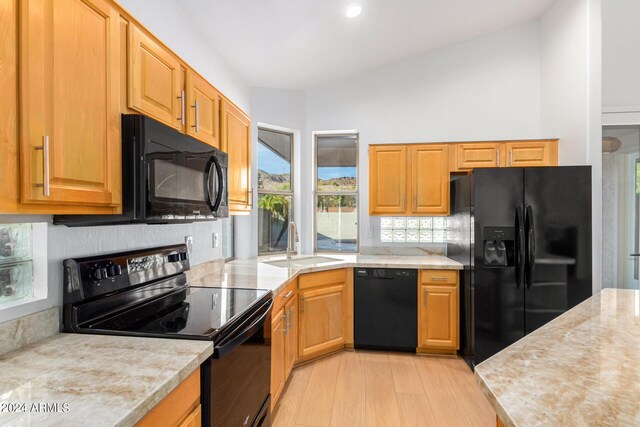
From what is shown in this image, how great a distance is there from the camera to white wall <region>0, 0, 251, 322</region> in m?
1.30

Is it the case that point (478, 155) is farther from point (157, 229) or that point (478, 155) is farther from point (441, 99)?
point (157, 229)

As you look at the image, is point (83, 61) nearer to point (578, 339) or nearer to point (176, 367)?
point (176, 367)

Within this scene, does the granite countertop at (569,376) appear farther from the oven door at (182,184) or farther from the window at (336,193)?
the window at (336,193)

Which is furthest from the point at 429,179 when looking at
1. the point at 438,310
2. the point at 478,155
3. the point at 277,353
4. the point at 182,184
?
the point at 182,184

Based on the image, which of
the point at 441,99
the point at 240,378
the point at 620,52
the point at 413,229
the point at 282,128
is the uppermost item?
the point at 620,52

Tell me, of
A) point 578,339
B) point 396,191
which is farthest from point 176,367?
point 396,191

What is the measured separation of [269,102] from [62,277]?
278 centimetres

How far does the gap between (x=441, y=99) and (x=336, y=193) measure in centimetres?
151

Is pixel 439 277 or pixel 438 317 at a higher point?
pixel 439 277

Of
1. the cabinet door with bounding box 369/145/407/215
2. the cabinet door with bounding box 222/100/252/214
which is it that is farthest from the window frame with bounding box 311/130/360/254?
the cabinet door with bounding box 222/100/252/214

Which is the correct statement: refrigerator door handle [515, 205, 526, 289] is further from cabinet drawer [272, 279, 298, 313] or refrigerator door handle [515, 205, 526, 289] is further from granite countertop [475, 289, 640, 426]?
cabinet drawer [272, 279, 298, 313]

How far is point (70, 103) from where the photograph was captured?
1.04m

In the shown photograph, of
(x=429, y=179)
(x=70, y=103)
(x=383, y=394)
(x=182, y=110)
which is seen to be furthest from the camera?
(x=429, y=179)

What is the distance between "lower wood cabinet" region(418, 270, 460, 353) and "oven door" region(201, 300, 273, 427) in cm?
167
